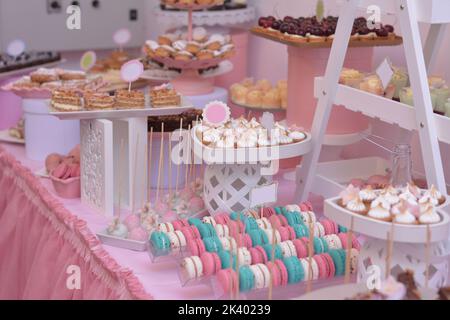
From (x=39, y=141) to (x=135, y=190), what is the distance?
0.67 m

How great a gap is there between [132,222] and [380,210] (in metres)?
0.79

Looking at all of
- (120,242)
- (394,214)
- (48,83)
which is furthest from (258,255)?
(48,83)

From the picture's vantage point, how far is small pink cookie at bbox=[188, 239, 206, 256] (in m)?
1.80

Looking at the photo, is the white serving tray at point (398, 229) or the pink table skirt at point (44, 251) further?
the pink table skirt at point (44, 251)

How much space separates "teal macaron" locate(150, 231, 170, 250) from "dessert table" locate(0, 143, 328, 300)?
0.09m

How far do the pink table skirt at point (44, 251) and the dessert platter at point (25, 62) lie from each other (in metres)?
0.72

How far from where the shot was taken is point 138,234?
2076 millimetres

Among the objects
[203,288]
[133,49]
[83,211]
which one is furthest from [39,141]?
[133,49]

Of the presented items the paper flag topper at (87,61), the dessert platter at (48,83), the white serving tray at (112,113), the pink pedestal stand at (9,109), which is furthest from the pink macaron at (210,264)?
the pink pedestal stand at (9,109)

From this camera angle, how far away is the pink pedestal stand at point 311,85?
8.21 feet

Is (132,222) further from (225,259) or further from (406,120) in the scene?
(406,120)

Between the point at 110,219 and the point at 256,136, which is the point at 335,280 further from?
the point at 110,219

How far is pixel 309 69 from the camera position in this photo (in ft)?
8.31

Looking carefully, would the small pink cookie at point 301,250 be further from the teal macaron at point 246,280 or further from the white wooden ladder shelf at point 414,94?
the white wooden ladder shelf at point 414,94
